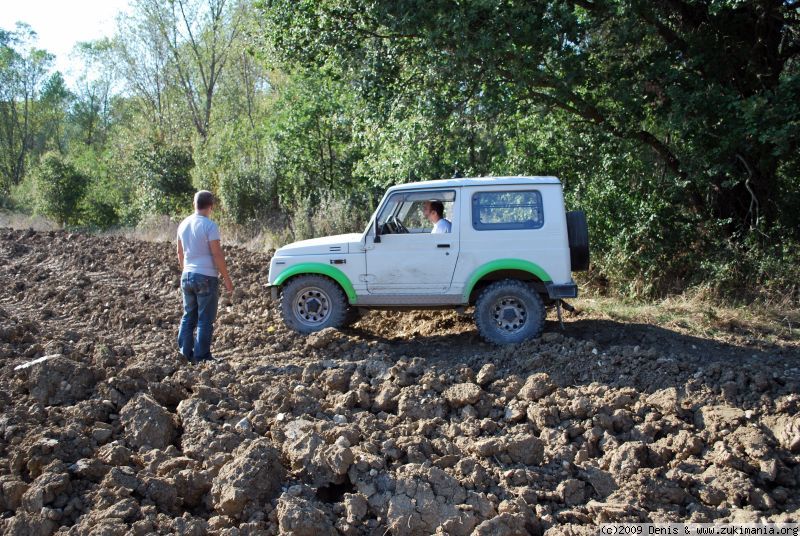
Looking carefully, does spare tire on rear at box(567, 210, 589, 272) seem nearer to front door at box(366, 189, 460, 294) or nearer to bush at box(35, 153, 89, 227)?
front door at box(366, 189, 460, 294)

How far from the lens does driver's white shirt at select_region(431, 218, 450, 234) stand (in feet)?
27.1

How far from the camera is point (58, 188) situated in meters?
21.8

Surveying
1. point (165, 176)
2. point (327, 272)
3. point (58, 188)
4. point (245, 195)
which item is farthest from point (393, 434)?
point (58, 188)

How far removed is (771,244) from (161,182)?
649 inches

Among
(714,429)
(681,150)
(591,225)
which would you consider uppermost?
(681,150)

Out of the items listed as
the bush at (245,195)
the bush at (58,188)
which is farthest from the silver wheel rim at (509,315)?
the bush at (58,188)

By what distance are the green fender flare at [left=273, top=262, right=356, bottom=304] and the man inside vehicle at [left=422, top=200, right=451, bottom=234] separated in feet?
3.91

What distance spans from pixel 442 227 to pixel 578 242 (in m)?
1.61

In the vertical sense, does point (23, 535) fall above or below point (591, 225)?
below

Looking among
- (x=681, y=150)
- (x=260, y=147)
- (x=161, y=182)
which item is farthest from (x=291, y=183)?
(x=681, y=150)

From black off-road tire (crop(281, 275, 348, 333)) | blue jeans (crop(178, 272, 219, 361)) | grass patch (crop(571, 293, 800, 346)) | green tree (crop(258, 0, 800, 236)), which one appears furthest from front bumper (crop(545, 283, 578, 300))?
blue jeans (crop(178, 272, 219, 361))

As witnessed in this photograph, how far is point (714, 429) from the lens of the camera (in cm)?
587

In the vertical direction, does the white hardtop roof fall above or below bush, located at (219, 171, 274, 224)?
below

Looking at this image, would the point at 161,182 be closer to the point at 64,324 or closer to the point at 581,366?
the point at 64,324
